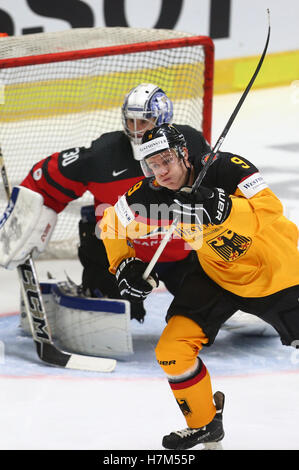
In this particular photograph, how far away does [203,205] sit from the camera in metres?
2.09

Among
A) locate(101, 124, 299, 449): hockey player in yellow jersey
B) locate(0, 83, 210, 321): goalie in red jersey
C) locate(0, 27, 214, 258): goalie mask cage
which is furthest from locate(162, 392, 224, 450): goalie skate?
locate(0, 27, 214, 258): goalie mask cage

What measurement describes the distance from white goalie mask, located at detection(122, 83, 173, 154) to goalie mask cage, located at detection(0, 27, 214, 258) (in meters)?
0.73

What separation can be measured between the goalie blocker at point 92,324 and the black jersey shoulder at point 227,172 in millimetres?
939

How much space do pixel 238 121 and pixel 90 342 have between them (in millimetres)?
3982

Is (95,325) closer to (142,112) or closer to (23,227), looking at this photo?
(23,227)

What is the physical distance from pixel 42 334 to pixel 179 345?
1.04 m

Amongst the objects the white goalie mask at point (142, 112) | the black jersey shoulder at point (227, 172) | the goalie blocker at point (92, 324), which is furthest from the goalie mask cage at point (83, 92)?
the black jersey shoulder at point (227, 172)

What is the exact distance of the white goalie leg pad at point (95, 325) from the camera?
3.17m

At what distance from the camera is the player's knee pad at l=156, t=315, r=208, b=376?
7.49 feet

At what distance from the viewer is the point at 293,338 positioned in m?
2.41

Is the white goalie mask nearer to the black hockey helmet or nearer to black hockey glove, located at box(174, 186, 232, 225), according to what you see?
the black hockey helmet

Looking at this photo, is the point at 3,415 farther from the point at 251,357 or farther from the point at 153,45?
the point at 153,45

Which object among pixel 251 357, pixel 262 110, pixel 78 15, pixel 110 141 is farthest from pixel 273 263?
pixel 262 110

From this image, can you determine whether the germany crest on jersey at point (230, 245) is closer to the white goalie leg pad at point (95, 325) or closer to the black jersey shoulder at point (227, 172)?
the black jersey shoulder at point (227, 172)
